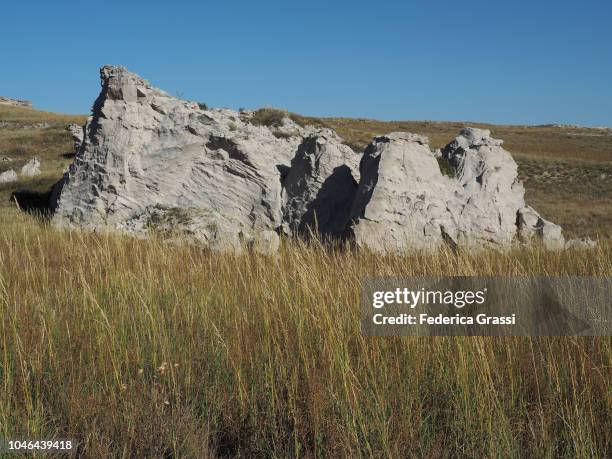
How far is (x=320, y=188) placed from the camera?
1165 centimetres

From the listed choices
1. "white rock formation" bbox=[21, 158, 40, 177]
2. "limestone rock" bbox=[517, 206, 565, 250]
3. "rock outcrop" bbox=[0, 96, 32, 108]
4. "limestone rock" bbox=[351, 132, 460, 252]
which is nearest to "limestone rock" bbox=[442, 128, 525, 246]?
"limestone rock" bbox=[517, 206, 565, 250]

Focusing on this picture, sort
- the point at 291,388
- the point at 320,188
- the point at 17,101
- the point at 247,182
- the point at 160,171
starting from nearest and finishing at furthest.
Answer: the point at 291,388 < the point at 160,171 < the point at 320,188 < the point at 247,182 < the point at 17,101

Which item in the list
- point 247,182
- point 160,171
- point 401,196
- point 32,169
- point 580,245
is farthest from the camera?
point 32,169

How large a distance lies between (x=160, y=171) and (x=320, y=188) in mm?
3440

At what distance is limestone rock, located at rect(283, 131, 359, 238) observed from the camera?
11383 millimetres

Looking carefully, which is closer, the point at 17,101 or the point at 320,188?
the point at 320,188

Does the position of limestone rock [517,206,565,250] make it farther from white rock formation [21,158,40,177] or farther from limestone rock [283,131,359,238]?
white rock formation [21,158,40,177]

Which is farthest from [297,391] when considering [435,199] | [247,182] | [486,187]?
[486,187]

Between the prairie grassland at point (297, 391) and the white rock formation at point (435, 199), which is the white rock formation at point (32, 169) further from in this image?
the prairie grassland at point (297, 391)

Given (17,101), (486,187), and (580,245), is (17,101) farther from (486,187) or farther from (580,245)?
(580,245)

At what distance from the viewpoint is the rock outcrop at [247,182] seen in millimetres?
10391

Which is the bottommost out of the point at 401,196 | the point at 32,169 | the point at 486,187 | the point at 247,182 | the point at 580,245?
the point at 580,245

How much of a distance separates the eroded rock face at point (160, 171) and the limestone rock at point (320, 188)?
1.15ft

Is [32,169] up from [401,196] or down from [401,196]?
up
